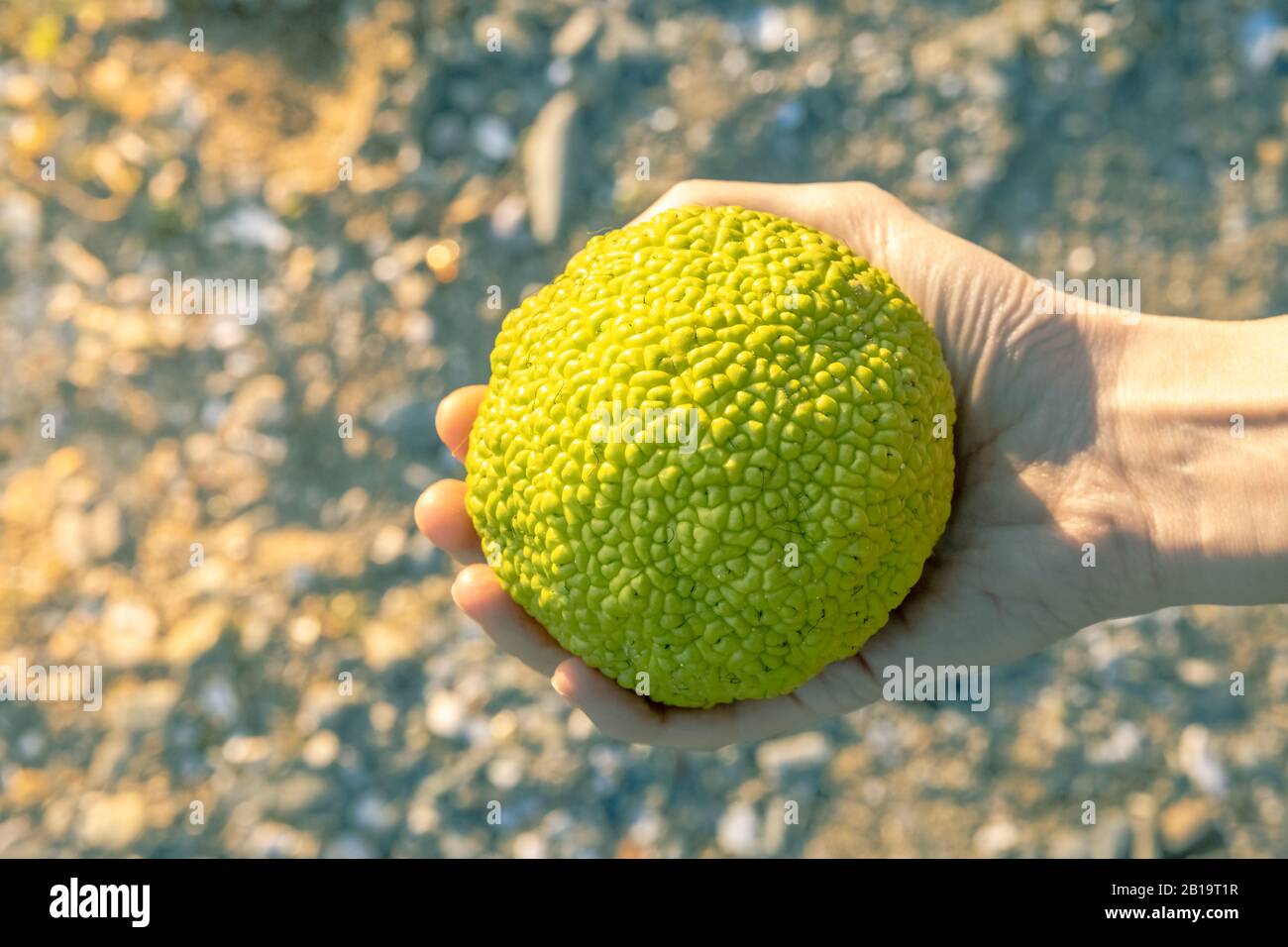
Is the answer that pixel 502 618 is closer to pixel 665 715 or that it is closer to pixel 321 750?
pixel 665 715

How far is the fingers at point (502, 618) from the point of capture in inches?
121

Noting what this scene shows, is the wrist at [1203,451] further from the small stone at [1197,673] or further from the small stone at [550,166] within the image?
the small stone at [550,166]

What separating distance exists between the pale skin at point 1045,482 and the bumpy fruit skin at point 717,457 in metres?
0.37

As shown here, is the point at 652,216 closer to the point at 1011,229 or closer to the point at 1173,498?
the point at 1173,498

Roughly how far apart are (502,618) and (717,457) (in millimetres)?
843

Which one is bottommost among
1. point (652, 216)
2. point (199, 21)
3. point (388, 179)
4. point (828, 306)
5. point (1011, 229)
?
point (828, 306)

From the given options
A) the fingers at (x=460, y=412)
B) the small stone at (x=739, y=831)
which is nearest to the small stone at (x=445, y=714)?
the small stone at (x=739, y=831)

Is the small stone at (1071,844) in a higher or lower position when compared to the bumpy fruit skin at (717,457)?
lower

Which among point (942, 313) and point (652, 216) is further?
point (942, 313)

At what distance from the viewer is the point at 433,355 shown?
487cm

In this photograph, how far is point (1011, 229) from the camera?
4941 mm

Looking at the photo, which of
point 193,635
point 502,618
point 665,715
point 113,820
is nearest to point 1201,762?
point 665,715

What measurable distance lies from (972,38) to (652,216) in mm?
2769
